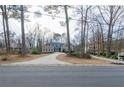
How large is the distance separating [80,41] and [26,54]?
1.26 metres

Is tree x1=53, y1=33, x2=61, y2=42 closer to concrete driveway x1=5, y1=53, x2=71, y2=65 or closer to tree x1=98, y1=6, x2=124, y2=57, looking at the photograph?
concrete driveway x1=5, y1=53, x2=71, y2=65

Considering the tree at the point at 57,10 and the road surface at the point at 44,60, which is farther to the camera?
the road surface at the point at 44,60

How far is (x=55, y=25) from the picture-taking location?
16.5ft

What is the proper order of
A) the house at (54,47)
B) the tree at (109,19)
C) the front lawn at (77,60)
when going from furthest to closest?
1. the tree at (109,19)
2. the front lawn at (77,60)
3. the house at (54,47)

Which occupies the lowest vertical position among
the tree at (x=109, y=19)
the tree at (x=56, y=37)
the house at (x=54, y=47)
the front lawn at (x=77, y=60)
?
the front lawn at (x=77, y=60)

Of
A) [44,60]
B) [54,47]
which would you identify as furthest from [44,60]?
[54,47]

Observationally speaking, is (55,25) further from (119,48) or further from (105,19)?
(119,48)

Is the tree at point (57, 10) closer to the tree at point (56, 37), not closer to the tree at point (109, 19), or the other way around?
the tree at point (56, 37)

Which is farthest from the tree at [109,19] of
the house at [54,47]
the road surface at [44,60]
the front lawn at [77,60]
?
the road surface at [44,60]

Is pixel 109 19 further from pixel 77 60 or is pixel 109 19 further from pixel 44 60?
pixel 44 60

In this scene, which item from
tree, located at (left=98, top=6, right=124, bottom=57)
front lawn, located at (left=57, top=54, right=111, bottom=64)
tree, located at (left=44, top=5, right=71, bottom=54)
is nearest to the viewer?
tree, located at (left=44, top=5, right=71, bottom=54)

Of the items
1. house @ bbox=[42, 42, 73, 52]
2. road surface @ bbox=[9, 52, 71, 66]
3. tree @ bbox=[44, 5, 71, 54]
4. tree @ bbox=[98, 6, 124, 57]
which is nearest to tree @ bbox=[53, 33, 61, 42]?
house @ bbox=[42, 42, 73, 52]
